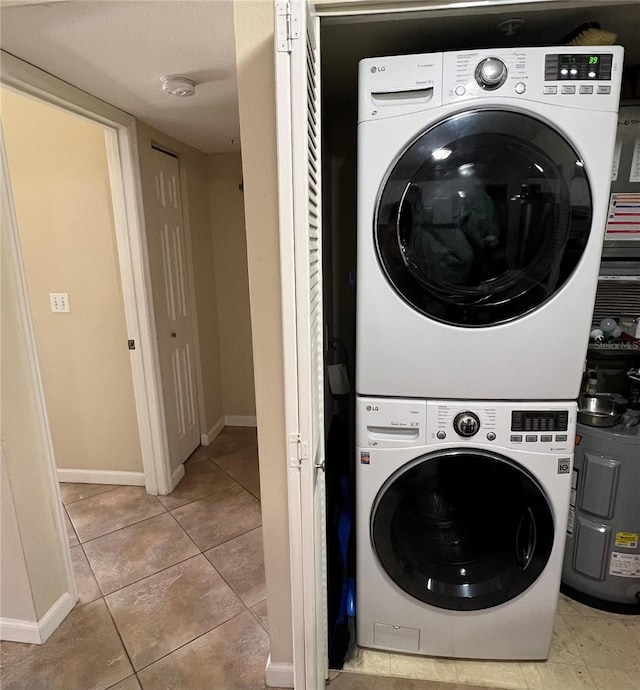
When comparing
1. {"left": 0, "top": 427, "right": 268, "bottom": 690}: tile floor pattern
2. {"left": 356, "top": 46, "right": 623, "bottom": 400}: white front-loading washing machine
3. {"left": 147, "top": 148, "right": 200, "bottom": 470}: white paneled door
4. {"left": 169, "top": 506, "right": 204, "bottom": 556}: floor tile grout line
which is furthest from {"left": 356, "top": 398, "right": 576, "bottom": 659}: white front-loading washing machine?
{"left": 147, "top": 148, "right": 200, "bottom": 470}: white paneled door

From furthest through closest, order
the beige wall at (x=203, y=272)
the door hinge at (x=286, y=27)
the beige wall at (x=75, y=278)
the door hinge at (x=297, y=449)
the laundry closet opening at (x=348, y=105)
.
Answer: the beige wall at (x=203, y=272)
the beige wall at (x=75, y=278)
the laundry closet opening at (x=348, y=105)
the door hinge at (x=297, y=449)
the door hinge at (x=286, y=27)

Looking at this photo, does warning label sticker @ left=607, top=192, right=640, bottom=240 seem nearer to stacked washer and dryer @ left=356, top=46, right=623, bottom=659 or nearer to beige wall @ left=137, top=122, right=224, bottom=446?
stacked washer and dryer @ left=356, top=46, right=623, bottom=659

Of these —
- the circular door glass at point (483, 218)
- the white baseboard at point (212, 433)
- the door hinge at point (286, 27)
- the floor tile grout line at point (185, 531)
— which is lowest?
the floor tile grout line at point (185, 531)

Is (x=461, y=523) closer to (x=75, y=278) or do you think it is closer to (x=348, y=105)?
(x=348, y=105)

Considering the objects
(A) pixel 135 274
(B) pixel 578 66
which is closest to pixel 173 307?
(A) pixel 135 274

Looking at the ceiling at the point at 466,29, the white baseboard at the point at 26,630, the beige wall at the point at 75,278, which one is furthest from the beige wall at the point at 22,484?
the ceiling at the point at 466,29

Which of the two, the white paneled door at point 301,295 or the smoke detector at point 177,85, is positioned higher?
the smoke detector at point 177,85

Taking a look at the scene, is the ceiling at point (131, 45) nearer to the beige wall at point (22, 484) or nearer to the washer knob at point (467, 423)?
the beige wall at point (22, 484)

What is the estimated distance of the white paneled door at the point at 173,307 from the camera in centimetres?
249

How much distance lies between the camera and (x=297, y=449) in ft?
3.10

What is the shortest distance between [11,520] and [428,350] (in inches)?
60.5

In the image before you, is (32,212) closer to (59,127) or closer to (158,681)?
(59,127)

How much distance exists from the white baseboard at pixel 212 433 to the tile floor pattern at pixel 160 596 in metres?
0.49

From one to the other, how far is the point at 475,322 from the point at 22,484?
164 centimetres
